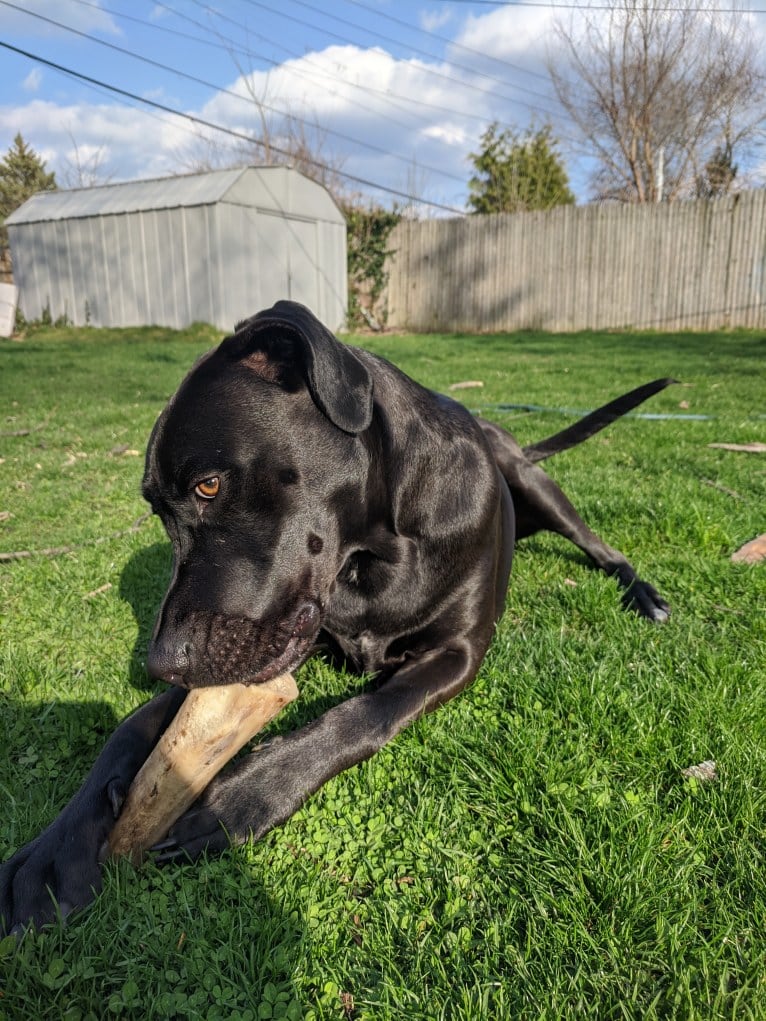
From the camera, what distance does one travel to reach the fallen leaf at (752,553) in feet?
11.3

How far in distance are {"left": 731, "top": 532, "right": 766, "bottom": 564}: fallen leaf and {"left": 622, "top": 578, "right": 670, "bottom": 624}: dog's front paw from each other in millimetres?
577

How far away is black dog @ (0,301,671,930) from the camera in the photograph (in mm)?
1757

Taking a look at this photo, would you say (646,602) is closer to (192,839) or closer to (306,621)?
(306,621)

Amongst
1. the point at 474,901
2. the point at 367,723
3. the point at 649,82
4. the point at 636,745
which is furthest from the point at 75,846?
the point at 649,82

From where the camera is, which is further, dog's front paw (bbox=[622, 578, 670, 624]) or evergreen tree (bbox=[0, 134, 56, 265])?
evergreen tree (bbox=[0, 134, 56, 265])

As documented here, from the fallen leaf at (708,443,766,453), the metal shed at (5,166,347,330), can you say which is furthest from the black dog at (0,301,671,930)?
the metal shed at (5,166,347,330)

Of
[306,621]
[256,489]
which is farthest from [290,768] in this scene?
[256,489]

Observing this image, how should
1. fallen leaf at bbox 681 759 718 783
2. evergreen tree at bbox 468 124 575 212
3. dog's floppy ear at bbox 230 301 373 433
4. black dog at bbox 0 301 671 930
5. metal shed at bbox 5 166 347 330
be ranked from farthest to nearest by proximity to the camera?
evergreen tree at bbox 468 124 575 212
metal shed at bbox 5 166 347 330
dog's floppy ear at bbox 230 301 373 433
fallen leaf at bbox 681 759 718 783
black dog at bbox 0 301 671 930

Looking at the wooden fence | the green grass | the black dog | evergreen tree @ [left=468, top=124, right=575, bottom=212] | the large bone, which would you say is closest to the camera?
the green grass

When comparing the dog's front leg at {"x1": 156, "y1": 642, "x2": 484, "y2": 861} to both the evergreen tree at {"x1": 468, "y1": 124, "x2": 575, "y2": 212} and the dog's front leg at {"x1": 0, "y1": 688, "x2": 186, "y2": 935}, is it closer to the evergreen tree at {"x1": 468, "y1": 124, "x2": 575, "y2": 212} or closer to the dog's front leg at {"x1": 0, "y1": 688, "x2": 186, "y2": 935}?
the dog's front leg at {"x1": 0, "y1": 688, "x2": 186, "y2": 935}

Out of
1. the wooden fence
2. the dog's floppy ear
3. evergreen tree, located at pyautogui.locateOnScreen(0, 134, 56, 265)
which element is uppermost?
evergreen tree, located at pyautogui.locateOnScreen(0, 134, 56, 265)

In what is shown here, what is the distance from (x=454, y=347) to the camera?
13.8m

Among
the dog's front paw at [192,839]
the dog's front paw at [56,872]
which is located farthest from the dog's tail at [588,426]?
the dog's front paw at [56,872]

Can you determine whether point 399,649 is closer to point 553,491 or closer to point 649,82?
point 553,491
